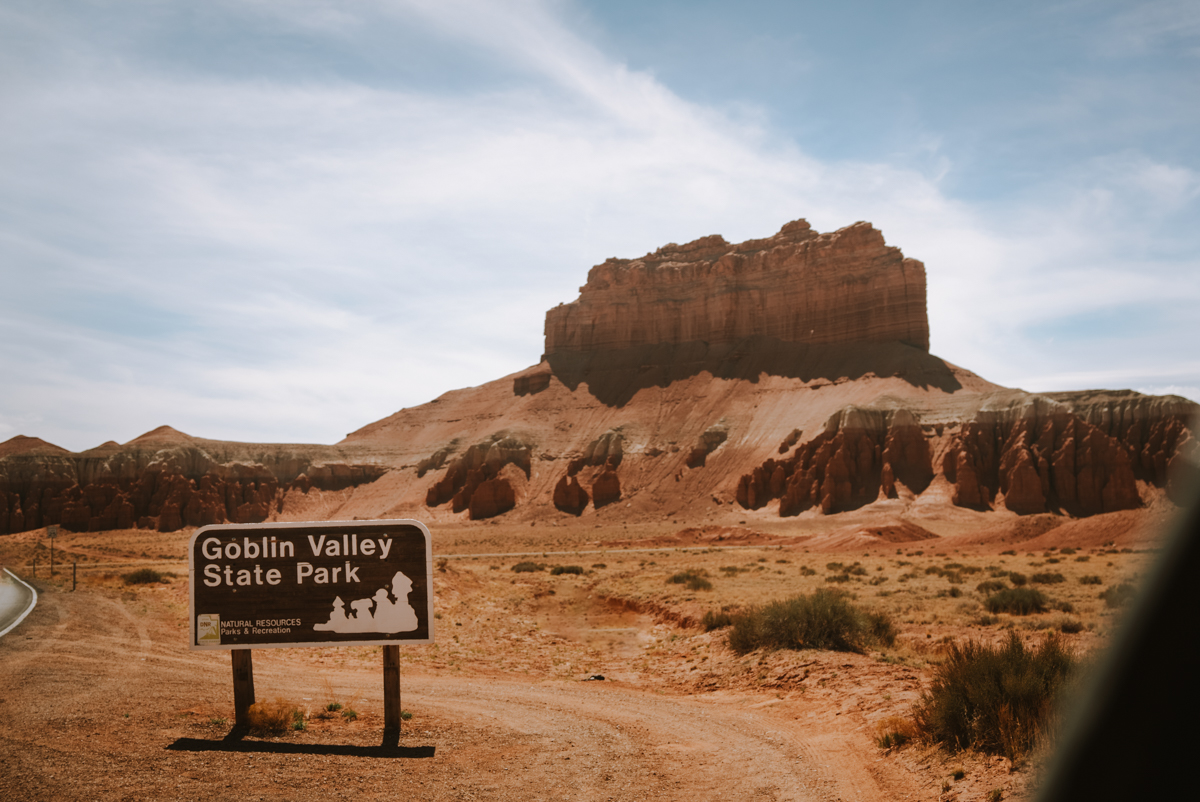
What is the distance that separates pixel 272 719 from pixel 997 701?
7.65 metres

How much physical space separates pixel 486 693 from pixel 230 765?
218 inches

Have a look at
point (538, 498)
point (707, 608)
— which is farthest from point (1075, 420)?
point (707, 608)

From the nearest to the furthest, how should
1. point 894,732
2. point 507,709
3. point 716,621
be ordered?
1. point 894,732
2. point 507,709
3. point 716,621

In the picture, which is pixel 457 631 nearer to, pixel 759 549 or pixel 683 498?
pixel 759 549

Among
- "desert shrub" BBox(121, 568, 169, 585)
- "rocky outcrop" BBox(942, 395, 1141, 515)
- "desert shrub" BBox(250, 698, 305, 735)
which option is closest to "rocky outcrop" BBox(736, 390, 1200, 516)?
"rocky outcrop" BBox(942, 395, 1141, 515)

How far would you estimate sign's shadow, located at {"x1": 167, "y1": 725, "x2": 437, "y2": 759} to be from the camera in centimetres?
817

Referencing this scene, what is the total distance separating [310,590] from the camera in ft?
31.1

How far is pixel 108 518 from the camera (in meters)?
91.8

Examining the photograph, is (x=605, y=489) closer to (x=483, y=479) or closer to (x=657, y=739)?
(x=483, y=479)

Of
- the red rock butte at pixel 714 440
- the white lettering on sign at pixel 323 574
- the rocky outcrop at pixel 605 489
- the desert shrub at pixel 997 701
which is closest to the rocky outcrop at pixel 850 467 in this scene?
the red rock butte at pixel 714 440

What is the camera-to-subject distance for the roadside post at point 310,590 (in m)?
9.34

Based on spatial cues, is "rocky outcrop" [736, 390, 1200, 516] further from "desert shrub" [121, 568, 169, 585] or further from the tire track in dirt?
the tire track in dirt

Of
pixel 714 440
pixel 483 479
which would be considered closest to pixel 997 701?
pixel 714 440

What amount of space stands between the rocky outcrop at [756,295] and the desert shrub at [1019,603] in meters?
78.6
